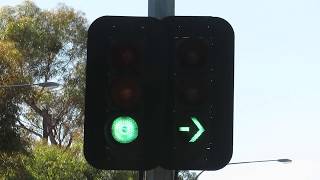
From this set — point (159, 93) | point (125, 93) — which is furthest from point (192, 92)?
point (125, 93)

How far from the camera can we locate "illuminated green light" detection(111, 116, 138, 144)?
6.10 m

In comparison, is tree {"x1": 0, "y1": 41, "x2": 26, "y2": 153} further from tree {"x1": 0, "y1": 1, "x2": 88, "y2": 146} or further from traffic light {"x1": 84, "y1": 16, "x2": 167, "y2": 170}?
traffic light {"x1": 84, "y1": 16, "x2": 167, "y2": 170}

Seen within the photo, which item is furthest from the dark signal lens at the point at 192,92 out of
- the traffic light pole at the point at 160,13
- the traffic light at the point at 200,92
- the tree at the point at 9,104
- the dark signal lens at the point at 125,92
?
the tree at the point at 9,104

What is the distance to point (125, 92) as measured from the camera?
6.18 metres

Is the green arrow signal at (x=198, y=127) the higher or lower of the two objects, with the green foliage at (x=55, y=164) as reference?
higher

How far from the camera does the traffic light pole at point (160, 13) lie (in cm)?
635

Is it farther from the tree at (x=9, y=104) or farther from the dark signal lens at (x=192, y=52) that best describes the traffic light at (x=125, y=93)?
the tree at (x=9, y=104)

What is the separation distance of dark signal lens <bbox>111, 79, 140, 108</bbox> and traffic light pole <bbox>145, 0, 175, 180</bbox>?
20.7 inches

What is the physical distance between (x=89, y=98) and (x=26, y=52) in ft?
155

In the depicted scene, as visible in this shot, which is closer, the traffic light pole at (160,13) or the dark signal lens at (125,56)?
the dark signal lens at (125,56)

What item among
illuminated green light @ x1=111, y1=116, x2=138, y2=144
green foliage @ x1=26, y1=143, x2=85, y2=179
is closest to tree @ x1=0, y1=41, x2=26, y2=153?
green foliage @ x1=26, y1=143, x2=85, y2=179

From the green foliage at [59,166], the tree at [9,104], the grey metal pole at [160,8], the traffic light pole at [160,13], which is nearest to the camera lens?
the traffic light pole at [160,13]

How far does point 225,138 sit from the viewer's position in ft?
20.1

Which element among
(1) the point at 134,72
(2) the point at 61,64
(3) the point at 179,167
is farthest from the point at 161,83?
(2) the point at 61,64
